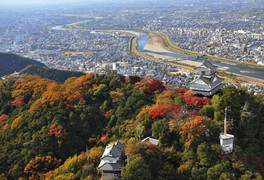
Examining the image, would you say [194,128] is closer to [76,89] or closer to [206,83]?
[206,83]

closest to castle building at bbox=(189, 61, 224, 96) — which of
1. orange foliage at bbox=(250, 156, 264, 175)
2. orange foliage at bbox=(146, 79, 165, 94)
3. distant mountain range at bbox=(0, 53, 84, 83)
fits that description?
orange foliage at bbox=(146, 79, 165, 94)

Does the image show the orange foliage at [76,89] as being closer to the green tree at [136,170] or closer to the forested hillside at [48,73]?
the green tree at [136,170]

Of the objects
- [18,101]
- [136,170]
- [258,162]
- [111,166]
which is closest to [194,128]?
[258,162]

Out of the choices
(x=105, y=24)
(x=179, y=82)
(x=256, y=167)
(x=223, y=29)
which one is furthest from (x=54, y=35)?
(x=256, y=167)

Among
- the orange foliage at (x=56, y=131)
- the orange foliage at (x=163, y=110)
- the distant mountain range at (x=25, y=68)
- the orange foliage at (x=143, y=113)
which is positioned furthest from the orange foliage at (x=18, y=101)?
the distant mountain range at (x=25, y=68)

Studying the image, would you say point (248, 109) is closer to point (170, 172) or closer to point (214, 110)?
point (214, 110)

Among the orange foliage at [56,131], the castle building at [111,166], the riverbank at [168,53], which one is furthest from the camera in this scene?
the riverbank at [168,53]
